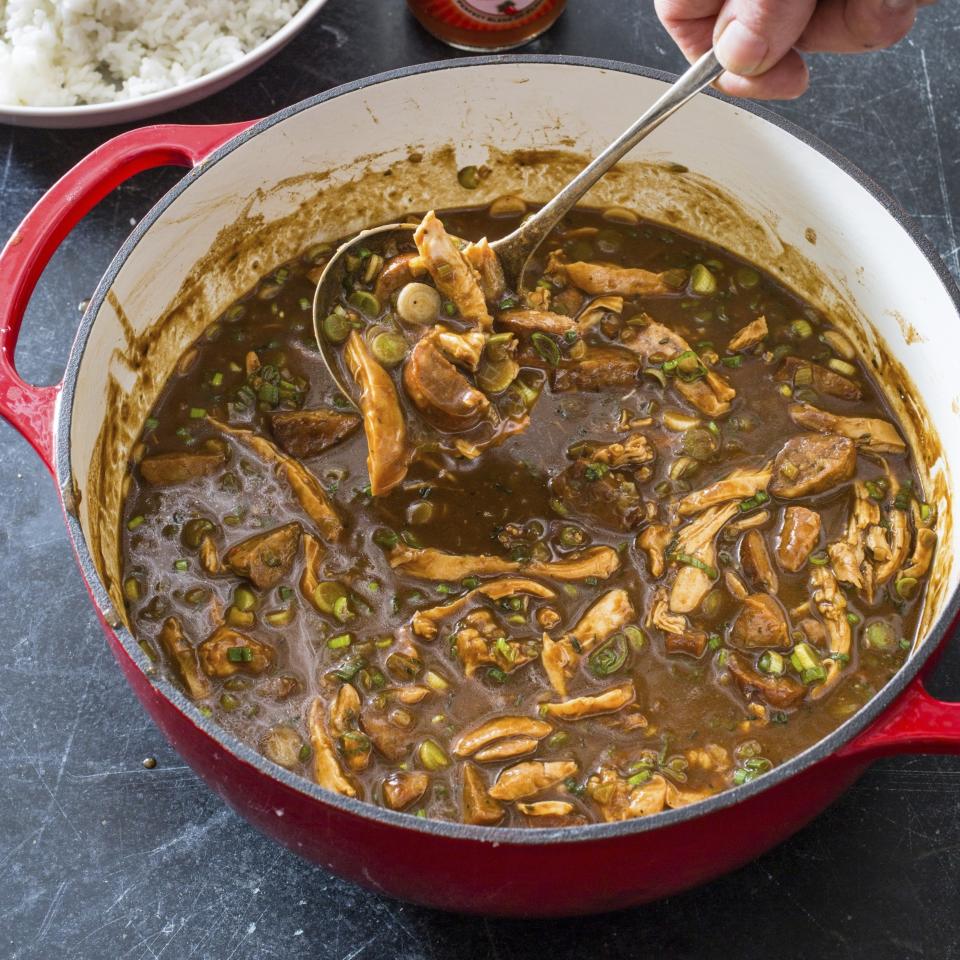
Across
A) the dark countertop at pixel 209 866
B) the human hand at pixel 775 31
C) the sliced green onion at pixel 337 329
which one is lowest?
the dark countertop at pixel 209 866

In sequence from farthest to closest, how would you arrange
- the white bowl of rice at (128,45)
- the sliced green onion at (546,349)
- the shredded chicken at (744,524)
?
the white bowl of rice at (128,45), the sliced green onion at (546,349), the shredded chicken at (744,524)

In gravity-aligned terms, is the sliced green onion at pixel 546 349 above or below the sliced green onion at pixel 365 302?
below

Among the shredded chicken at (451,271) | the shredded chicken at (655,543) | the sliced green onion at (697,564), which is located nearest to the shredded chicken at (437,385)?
the shredded chicken at (451,271)

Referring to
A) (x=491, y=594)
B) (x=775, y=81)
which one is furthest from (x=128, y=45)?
(x=491, y=594)

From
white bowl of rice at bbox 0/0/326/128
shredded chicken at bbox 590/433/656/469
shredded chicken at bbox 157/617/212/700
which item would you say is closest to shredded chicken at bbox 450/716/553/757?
shredded chicken at bbox 157/617/212/700

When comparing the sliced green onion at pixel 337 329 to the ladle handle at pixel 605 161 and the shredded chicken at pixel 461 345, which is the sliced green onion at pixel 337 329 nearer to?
the shredded chicken at pixel 461 345

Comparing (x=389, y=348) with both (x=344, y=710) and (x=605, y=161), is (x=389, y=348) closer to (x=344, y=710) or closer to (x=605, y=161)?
(x=605, y=161)

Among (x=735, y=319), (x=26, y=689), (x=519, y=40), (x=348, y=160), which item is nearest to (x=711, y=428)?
(x=735, y=319)

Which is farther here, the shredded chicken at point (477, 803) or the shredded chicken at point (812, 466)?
the shredded chicken at point (812, 466)
